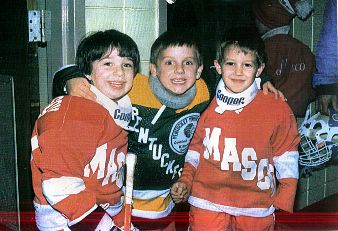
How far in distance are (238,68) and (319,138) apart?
535 millimetres

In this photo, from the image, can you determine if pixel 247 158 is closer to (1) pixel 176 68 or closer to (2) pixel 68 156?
(1) pixel 176 68

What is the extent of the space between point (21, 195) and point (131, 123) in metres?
0.62

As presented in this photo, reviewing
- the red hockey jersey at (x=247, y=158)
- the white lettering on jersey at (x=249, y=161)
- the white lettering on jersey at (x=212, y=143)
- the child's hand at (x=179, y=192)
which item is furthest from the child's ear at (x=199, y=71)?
the child's hand at (x=179, y=192)

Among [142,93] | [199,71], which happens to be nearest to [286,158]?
[199,71]

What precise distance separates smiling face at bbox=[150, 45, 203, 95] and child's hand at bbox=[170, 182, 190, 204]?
42 centimetres

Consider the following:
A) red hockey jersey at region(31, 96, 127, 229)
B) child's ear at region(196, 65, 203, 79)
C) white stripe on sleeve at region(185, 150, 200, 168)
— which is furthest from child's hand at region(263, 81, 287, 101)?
red hockey jersey at region(31, 96, 127, 229)

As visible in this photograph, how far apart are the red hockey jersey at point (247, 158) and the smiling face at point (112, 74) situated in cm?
39

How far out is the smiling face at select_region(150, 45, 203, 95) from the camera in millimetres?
2242

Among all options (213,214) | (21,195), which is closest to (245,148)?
(213,214)

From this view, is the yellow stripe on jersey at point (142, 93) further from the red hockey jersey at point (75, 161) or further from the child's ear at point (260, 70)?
the child's ear at point (260, 70)

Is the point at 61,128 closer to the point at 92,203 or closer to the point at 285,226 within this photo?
the point at 92,203

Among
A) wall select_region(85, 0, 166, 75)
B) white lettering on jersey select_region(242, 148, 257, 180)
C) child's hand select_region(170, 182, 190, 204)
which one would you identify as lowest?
child's hand select_region(170, 182, 190, 204)

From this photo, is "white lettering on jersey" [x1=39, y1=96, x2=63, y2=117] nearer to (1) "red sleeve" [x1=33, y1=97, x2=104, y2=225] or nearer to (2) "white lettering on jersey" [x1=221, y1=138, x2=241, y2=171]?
(1) "red sleeve" [x1=33, y1=97, x2=104, y2=225]

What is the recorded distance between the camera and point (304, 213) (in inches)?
97.3
